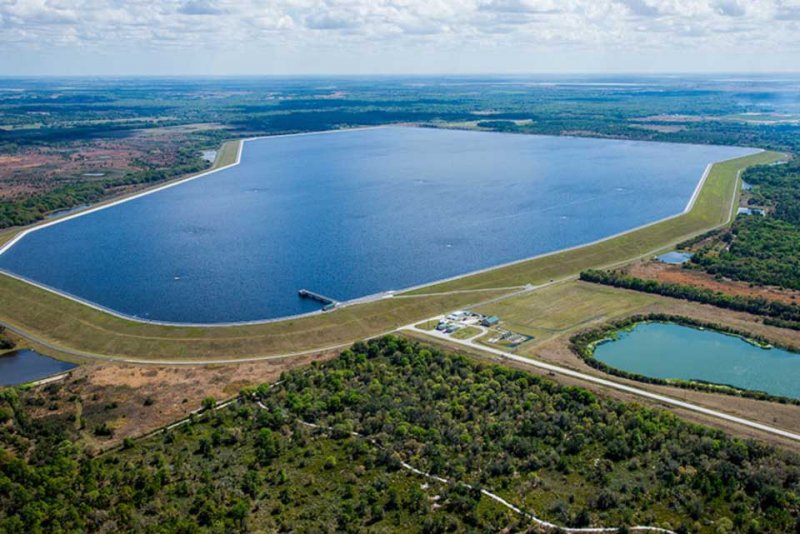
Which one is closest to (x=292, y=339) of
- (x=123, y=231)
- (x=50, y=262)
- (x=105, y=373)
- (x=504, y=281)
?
(x=105, y=373)

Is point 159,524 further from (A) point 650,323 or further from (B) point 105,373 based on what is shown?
(A) point 650,323

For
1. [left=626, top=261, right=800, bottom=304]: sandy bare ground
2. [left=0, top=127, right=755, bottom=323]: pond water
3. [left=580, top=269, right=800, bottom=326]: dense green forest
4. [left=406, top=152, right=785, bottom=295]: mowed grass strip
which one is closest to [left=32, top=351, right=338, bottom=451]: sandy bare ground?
[left=0, top=127, right=755, bottom=323]: pond water

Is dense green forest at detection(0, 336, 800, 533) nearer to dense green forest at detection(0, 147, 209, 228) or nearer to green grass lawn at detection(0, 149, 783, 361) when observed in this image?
green grass lawn at detection(0, 149, 783, 361)

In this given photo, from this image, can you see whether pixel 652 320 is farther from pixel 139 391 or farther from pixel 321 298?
pixel 139 391

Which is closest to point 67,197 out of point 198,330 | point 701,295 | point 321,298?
point 198,330

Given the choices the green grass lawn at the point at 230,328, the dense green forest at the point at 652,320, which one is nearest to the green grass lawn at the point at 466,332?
the green grass lawn at the point at 230,328

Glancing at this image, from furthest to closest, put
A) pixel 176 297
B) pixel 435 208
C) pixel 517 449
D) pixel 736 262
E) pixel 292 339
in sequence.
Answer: pixel 435 208 → pixel 736 262 → pixel 176 297 → pixel 292 339 → pixel 517 449

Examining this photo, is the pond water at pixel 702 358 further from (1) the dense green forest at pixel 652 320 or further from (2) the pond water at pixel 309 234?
(2) the pond water at pixel 309 234
